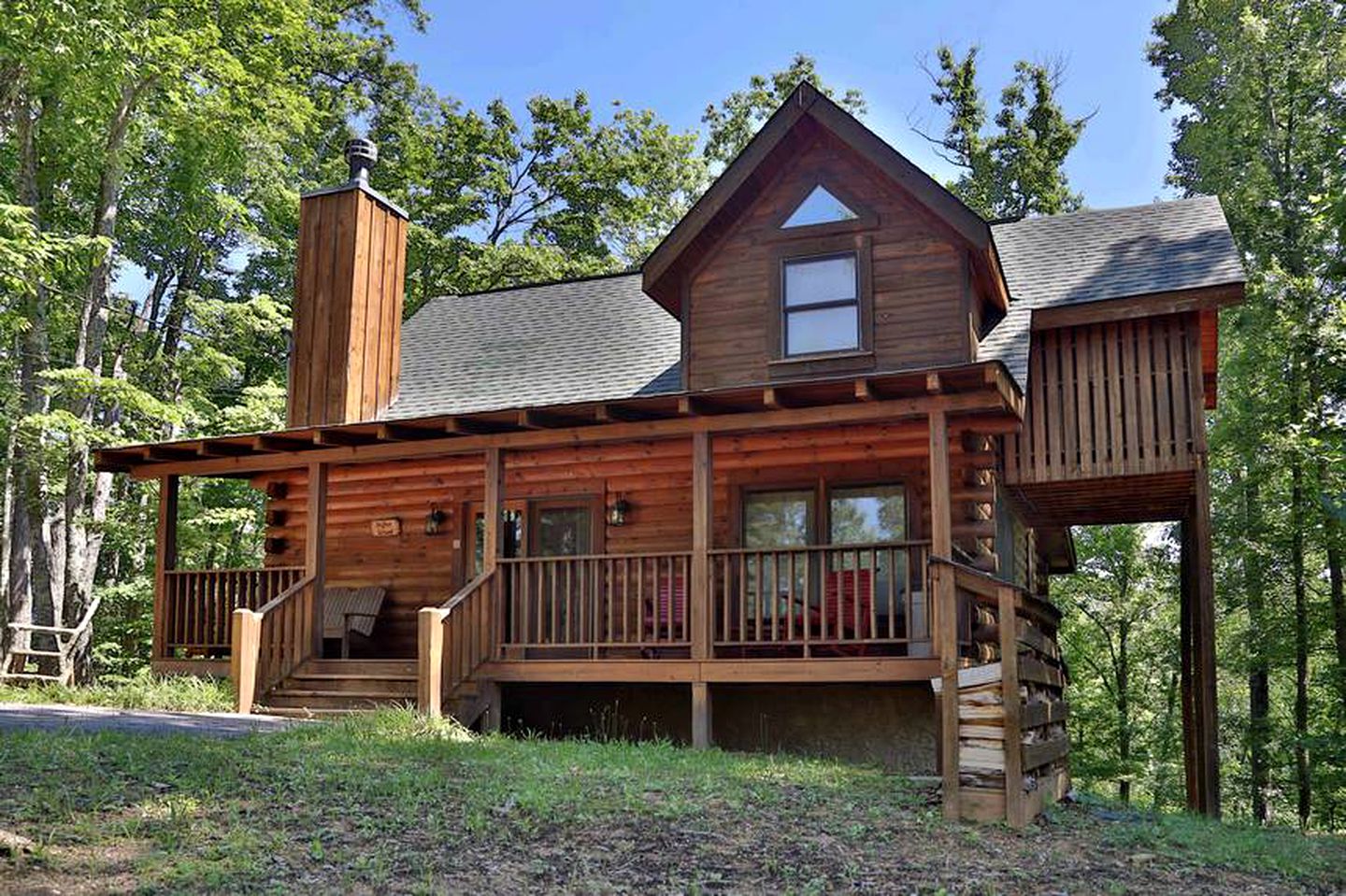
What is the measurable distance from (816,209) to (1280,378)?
1166 centimetres

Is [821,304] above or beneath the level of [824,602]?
above

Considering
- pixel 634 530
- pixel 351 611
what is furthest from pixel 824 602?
pixel 351 611

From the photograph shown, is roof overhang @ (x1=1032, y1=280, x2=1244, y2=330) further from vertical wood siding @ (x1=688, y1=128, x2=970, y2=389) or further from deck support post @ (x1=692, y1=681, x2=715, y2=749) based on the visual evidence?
deck support post @ (x1=692, y1=681, x2=715, y2=749)

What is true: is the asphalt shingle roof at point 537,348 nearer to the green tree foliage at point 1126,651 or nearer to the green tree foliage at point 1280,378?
the green tree foliage at point 1280,378

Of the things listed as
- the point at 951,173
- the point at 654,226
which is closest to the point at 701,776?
the point at 654,226

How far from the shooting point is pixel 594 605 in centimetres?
1267

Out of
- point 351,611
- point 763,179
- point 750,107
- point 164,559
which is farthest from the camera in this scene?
point 750,107

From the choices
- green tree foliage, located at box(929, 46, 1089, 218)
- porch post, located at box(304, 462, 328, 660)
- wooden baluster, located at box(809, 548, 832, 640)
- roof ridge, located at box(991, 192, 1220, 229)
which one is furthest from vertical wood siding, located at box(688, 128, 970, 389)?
Result: green tree foliage, located at box(929, 46, 1089, 218)

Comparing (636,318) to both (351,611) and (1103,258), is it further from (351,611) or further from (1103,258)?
(1103,258)

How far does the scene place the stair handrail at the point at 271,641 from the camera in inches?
512

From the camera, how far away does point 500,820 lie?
706 cm

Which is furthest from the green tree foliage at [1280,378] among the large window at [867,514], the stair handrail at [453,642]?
the stair handrail at [453,642]

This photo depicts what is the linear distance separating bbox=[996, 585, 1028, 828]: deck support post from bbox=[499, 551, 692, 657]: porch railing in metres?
4.35

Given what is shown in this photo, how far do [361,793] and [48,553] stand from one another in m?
15.7
